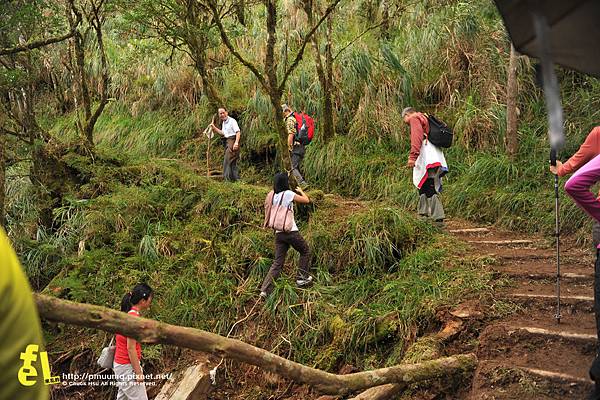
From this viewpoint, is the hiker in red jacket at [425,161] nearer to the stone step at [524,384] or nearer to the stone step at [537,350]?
the stone step at [537,350]

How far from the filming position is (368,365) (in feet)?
19.7

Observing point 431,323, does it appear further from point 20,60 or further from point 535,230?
point 20,60

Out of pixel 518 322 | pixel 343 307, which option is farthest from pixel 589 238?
A: pixel 343 307

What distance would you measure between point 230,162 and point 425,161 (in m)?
4.62

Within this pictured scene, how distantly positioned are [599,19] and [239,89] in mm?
12681

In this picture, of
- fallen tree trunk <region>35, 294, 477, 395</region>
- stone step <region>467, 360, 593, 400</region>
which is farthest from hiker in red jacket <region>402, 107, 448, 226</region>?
stone step <region>467, 360, 593, 400</region>

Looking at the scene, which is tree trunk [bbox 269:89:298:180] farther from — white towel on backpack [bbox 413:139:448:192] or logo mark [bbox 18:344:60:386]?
logo mark [bbox 18:344:60:386]

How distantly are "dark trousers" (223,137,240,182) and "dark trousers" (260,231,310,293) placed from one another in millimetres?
3994

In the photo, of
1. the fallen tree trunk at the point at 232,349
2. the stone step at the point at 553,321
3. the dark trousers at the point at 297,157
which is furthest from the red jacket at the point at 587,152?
the dark trousers at the point at 297,157

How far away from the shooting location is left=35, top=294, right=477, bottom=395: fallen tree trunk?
2805 millimetres

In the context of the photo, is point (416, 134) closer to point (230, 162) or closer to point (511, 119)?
point (511, 119)

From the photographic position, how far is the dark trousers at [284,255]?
7453mm

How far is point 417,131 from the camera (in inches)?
308

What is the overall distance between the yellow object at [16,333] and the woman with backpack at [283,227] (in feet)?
20.7
